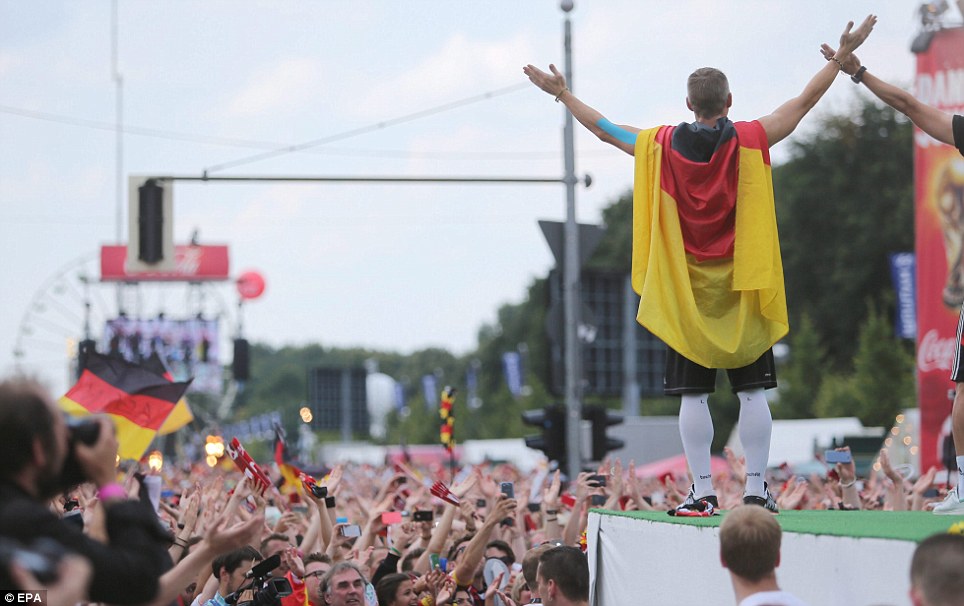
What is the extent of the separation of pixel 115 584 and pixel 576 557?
106 inches

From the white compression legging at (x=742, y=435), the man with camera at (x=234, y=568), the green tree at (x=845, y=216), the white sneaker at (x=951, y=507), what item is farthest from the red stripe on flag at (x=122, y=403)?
the green tree at (x=845, y=216)

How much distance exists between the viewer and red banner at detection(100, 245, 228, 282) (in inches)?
2391

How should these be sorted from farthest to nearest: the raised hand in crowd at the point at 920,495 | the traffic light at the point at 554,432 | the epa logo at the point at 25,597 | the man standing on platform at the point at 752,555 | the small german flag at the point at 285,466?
the traffic light at the point at 554,432
the small german flag at the point at 285,466
the raised hand in crowd at the point at 920,495
the man standing on platform at the point at 752,555
the epa logo at the point at 25,597

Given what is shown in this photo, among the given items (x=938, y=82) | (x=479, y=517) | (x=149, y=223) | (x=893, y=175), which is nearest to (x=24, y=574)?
(x=479, y=517)

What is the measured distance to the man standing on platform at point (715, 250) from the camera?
20.6 ft

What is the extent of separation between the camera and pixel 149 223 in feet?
56.6

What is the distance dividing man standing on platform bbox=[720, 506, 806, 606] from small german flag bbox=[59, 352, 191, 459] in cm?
846

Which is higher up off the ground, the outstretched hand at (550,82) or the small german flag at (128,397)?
the outstretched hand at (550,82)

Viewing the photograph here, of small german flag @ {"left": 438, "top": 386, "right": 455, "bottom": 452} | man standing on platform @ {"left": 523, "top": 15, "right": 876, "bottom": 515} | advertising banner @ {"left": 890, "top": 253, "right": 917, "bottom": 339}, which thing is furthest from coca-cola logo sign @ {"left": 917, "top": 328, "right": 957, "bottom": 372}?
man standing on platform @ {"left": 523, "top": 15, "right": 876, "bottom": 515}

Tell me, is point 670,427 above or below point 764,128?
below

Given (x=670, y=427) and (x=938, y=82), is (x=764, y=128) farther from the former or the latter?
(x=670, y=427)

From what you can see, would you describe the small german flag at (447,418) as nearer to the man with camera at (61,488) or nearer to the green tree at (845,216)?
the man with camera at (61,488)

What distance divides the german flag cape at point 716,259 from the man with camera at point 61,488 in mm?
3184

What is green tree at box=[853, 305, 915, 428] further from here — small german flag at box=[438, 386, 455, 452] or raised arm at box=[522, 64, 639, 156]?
raised arm at box=[522, 64, 639, 156]
